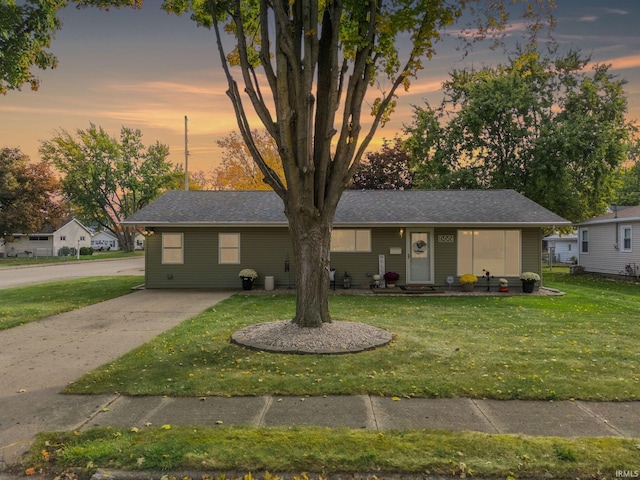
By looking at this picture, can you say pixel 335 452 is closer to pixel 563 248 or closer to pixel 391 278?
pixel 391 278

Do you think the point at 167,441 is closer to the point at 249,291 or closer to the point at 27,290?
the point at 249,291

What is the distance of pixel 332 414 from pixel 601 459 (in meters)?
2.32

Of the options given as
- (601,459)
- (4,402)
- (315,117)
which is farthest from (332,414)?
(315,117)

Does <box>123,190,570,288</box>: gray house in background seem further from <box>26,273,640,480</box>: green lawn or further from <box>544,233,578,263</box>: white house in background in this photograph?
<box>544,233,578,263</box>: white house in background

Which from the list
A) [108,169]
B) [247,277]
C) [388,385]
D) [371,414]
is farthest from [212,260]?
[108,169]

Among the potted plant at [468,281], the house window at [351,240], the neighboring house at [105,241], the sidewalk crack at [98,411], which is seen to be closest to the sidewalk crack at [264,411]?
the sidewalk crack at [98,411]

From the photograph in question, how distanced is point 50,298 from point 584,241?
2612 cm

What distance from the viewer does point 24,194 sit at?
133 feet

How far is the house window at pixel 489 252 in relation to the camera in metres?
15.8

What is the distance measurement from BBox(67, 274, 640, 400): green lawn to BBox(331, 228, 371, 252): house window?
5.90 metres

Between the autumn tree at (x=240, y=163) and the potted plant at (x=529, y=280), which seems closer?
the potted plant at (x=529, y=280)

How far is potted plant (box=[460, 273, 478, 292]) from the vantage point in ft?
49.5

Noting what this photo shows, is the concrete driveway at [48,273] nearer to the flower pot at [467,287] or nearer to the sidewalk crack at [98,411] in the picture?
the sidewalk crack at [98,411]

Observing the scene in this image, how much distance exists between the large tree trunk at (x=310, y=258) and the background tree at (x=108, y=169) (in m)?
46.2
